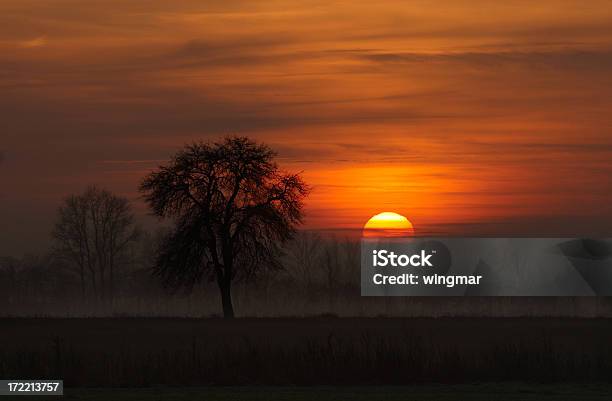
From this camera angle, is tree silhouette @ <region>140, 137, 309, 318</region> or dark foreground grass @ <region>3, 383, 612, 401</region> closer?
dark foreground grass @ <region>3, 383, 612, 401</region>

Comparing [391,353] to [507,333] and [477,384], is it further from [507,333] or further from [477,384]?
[507,333]

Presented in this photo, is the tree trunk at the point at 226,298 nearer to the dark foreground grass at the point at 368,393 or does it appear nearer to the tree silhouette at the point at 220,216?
the tree silhouette at the point at 220,216

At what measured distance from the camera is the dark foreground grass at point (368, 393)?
23734 mm

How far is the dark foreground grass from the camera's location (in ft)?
77.9

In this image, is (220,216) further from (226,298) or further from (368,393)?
(368,393)

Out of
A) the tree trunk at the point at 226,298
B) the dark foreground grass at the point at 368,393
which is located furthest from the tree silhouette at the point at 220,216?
the dark foreground grass at the point at 368,393

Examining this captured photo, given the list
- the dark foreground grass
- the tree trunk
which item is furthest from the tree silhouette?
the dark foreground grass

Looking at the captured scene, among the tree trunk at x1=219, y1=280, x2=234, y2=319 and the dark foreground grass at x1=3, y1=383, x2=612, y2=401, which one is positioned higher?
the tree trunk at x1=219, y1=280, x2=234, y2=319

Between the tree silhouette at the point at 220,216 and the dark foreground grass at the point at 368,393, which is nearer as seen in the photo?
the dark foreground grass at the point at 368,393

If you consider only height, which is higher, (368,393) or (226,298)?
(226,298)

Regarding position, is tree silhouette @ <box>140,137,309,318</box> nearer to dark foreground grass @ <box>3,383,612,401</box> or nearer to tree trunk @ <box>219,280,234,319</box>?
tree trunk @ <box>219,280,234,319</box>

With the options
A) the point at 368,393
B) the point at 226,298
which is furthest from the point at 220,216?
the point at 368,393

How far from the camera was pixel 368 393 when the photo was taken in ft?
82.5

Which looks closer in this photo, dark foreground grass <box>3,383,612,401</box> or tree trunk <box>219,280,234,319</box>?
dark foreground grass <box>3,383,612,401</box>
